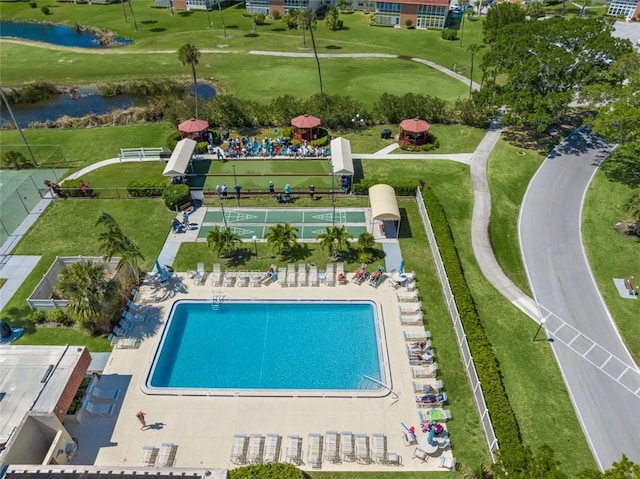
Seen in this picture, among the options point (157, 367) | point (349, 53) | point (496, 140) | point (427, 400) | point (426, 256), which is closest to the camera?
point (427, 400)

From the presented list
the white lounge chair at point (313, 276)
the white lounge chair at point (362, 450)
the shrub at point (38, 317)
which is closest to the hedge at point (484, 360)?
the white lounge chair at point (362, 450)

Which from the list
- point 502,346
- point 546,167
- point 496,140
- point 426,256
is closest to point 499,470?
point 502,346

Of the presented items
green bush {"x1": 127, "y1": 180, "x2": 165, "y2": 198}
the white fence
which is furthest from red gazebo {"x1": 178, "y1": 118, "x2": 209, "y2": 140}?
the white fence

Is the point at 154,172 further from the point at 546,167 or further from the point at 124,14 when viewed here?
the point at 124,14

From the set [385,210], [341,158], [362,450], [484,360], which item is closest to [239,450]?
[362,450]

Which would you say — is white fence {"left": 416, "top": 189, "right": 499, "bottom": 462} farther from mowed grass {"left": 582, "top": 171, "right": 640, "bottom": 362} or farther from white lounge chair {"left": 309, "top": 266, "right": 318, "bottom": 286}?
mowed grass {"left": 582, "top": 171, "right": 640, "bottom": 362}

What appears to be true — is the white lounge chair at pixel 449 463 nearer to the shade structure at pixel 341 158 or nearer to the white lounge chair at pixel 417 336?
the white lounge chair at pixel 417 336
